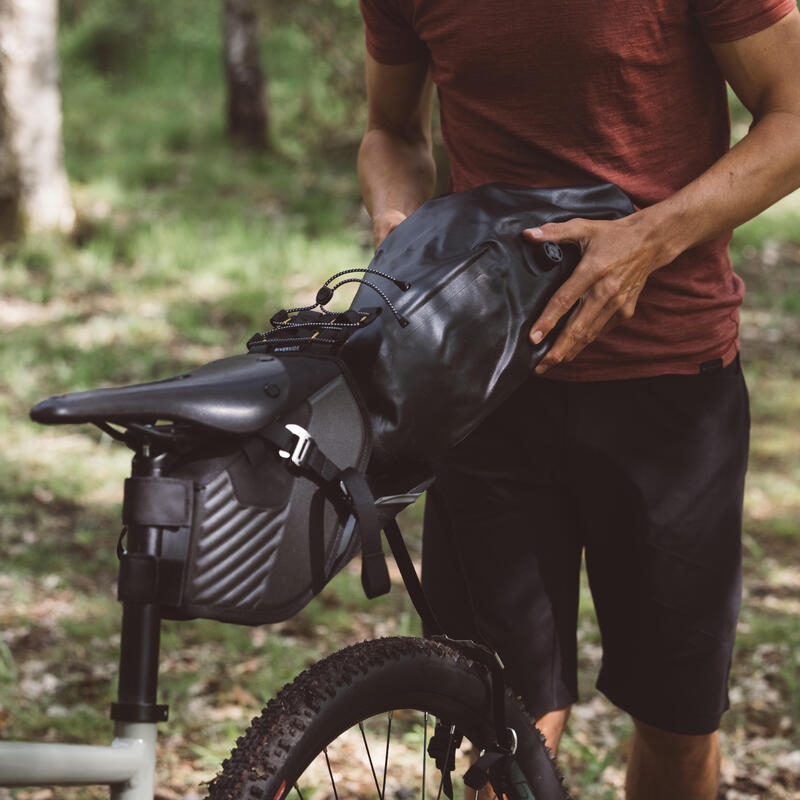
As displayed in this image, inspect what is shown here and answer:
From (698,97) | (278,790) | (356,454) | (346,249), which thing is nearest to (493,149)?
(698,97)

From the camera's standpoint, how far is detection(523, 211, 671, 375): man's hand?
5.57 feet

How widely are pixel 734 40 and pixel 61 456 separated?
424cm

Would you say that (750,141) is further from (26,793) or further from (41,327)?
(41,327)

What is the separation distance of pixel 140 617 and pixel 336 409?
39 cm

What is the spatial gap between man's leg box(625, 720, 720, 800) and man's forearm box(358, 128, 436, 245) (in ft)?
3.81

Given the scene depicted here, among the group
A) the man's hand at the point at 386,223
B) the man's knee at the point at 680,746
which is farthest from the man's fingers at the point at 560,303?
the man's knee at the point at 680,746

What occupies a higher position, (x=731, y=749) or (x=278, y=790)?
(x=731, y=749)

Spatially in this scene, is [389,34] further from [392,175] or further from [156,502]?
[156,502]

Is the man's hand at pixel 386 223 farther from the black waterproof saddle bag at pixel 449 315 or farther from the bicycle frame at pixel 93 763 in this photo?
the bicycle frame at pixel 93 763

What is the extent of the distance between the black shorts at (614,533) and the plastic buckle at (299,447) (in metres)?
0.72

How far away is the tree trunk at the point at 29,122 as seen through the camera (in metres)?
7.36

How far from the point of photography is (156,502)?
1232 millimetres

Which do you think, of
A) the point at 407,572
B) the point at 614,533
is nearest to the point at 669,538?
the point at 614,533

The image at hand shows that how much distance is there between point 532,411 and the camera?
2016 mm
